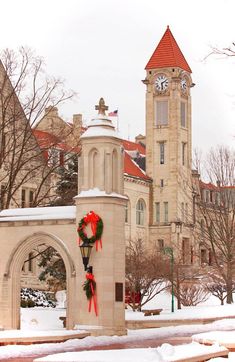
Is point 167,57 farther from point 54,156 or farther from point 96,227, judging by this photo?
point 96,227

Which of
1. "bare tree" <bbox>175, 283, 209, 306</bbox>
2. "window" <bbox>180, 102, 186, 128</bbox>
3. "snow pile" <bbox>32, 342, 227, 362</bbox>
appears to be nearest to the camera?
"snow pile" <bbox>32, 342, 227, 362</bbox>

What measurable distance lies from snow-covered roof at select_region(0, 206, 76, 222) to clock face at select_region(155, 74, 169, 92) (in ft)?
188

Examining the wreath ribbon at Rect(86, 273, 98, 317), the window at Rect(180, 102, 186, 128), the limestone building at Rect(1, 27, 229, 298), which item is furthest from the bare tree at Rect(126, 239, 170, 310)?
the window at Rect(180, 102, 186, 128)

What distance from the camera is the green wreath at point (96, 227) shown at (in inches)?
1214

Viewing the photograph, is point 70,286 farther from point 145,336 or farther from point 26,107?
point 26,107

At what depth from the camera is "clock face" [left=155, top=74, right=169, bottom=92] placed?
290ft

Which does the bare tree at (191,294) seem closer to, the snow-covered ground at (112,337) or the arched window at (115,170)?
the snow-covered ground at (112,337)

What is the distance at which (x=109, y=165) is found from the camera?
31422mm

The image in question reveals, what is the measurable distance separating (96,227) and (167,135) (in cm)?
5906

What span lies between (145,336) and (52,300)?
19651 millimetres

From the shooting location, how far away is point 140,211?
8856cm

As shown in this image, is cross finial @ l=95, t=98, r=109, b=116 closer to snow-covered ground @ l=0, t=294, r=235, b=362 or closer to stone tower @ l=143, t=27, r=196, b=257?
snow-covered ground @ l=0, t=294, r=235, b=362

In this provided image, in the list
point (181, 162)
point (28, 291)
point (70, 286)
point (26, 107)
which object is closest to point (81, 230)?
point (70, 286)

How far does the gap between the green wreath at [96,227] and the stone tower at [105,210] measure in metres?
0.20
